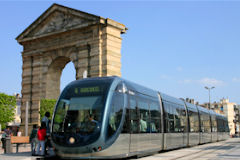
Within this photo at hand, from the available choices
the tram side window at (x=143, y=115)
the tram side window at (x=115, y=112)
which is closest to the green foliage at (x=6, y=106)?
the tram side window at (x=143, y=115)

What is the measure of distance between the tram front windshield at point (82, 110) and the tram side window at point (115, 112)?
33cm

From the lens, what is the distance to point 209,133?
973 inches

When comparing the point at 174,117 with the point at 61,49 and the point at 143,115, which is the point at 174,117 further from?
the point at 61,49

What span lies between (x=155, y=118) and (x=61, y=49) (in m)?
18.9

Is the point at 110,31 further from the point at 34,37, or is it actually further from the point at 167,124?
the point at 167,124

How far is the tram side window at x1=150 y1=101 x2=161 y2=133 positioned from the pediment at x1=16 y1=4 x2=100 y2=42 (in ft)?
48.9

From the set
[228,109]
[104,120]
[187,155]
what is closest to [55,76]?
[187,155]

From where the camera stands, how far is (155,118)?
13.5 meters

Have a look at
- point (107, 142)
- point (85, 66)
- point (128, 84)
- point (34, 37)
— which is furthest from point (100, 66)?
point (107, 142)

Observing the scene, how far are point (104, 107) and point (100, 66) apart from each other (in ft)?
56.5

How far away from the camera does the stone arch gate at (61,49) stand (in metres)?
27.3

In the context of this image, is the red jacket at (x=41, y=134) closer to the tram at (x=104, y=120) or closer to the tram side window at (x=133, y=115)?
the tram at (x=104, y=120)

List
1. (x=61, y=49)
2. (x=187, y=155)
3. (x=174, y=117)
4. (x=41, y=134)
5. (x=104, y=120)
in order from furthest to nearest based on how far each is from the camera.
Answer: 1. (x=61, y=49)
2. (x=174, y=117)
3. (x=187, y=155)
4. (x=41, y=134)
5. (x=104, y=120)

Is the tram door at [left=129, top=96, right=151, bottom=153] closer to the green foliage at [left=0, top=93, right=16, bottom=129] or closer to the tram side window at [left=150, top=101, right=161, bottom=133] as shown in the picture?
the tram side window at [left=150, top=101, right=161, bottom=133]
